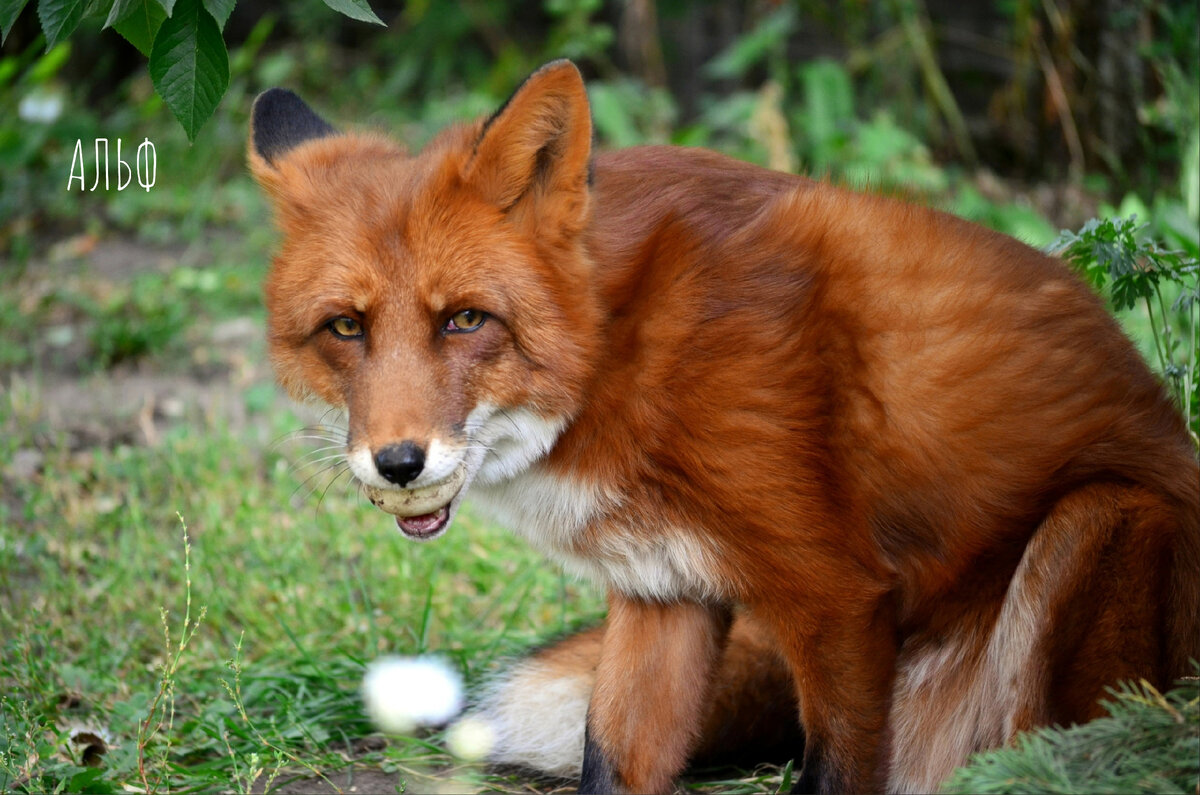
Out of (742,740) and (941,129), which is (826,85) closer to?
(941,129)

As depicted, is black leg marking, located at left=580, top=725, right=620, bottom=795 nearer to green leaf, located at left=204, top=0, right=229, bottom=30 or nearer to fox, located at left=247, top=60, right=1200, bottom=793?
fox, located at left=247, top=60, right=1200, bottom=793

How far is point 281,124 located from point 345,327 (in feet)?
2.99

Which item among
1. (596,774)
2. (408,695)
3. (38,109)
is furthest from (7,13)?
(38,109)

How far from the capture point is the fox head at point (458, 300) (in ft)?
8.58

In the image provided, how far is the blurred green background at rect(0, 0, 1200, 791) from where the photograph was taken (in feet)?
11.3

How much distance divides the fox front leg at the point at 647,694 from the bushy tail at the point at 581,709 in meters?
0.21

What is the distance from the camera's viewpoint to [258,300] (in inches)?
287

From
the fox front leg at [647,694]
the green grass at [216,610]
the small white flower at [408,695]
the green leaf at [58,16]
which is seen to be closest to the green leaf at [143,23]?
the green leaf at [58,16]

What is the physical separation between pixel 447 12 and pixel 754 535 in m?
9.45

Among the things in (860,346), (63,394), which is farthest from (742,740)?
(63,394)

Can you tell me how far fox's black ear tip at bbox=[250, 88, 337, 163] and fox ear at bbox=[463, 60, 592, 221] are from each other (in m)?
0.73

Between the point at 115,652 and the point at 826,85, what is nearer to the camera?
the point at 115,652

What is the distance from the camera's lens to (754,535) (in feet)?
8.77

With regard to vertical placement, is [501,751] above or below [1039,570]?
below
